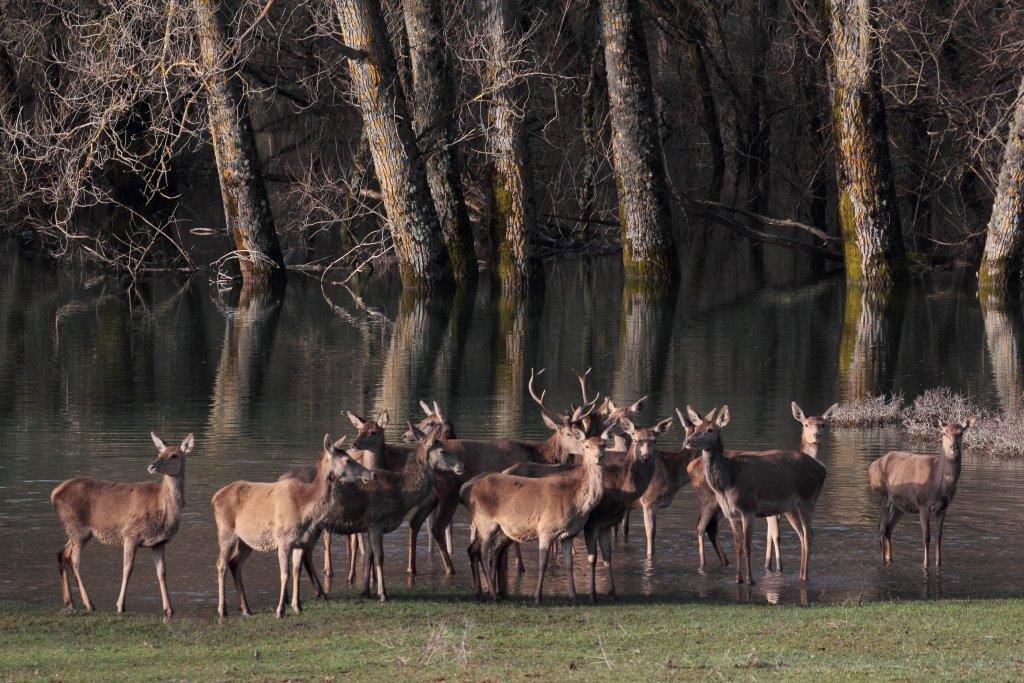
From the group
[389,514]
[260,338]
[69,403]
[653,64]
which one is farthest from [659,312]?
[389,514]

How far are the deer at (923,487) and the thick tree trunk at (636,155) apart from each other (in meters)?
25.9

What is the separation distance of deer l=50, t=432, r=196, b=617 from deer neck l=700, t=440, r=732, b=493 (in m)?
4.77

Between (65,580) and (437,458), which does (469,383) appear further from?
(65,580)

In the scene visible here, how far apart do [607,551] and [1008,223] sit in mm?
27908

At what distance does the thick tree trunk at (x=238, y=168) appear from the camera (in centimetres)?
3850

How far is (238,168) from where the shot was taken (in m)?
41.8

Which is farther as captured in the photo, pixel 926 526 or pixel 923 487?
pixel 923 487

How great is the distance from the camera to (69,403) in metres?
24.5

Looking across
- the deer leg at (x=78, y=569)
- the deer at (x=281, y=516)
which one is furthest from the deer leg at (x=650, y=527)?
the deer leg at (x=78, y=569)

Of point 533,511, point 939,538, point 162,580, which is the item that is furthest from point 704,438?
point 162,580

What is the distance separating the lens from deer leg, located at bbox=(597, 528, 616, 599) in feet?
44.9

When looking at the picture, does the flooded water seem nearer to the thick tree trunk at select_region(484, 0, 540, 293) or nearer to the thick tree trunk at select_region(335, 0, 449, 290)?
the thick tree trunk at select_region(484, 0, 540, 293)

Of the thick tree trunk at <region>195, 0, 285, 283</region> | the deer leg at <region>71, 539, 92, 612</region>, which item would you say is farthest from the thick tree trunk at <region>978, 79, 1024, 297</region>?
the deer leg at <region>71, 539, 92, 612</region>

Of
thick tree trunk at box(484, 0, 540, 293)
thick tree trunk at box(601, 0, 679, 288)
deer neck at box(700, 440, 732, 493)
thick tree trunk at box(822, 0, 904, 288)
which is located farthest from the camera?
thick tree trunk at box(601, 0, 679, 288)
